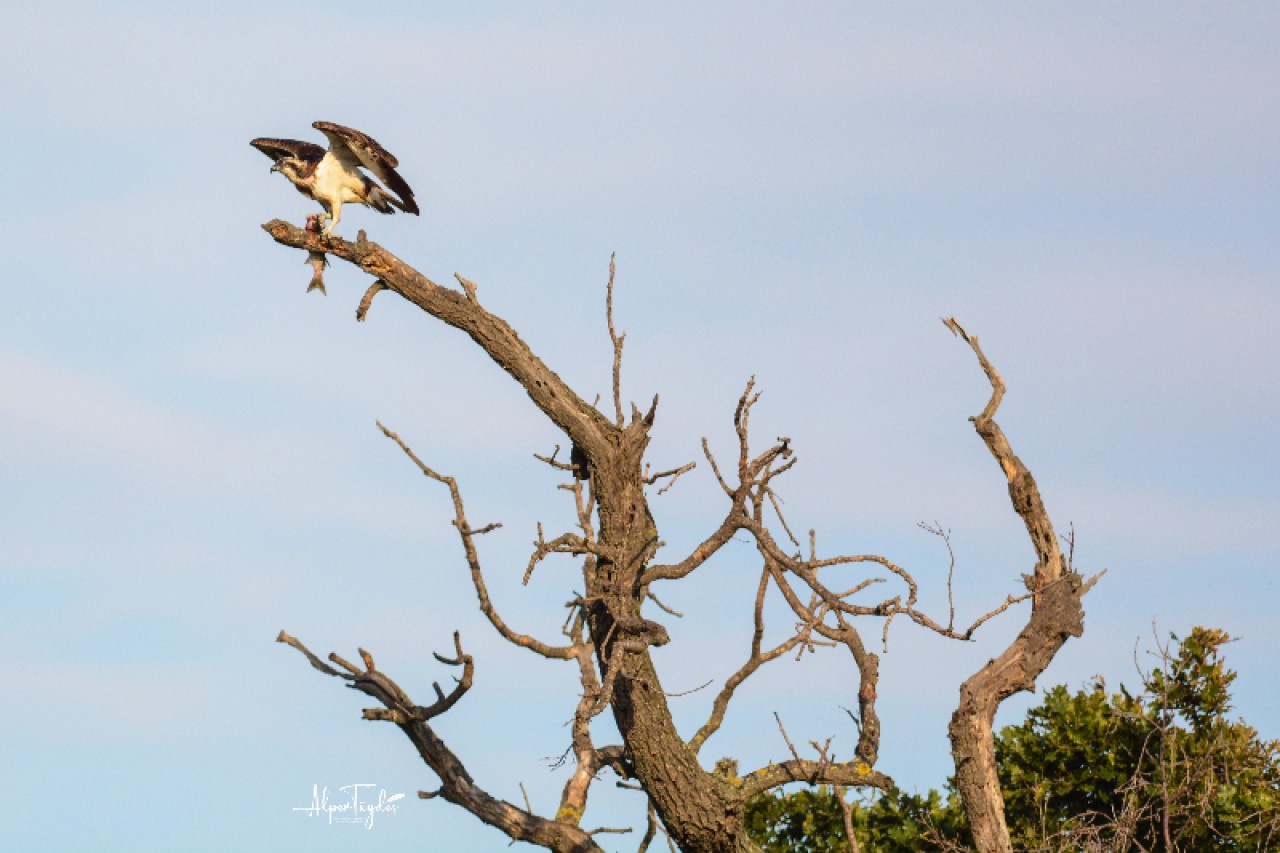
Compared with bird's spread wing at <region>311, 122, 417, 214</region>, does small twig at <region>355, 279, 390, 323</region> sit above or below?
below

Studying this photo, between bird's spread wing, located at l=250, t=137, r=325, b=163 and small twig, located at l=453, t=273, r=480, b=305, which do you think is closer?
small twig, located at l=453, t=273, r=480, b=305

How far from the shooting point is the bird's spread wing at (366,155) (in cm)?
1015

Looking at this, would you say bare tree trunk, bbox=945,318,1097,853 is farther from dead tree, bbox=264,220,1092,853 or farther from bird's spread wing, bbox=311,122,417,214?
bird's spread wing, bbox=311,122,417,214

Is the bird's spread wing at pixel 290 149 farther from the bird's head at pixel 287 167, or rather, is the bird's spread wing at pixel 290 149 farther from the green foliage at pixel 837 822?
the green foliage at pixel 837 822

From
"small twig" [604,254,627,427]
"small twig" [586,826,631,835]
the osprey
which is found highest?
the osprey

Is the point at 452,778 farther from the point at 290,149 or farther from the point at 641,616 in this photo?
the point at 290,149

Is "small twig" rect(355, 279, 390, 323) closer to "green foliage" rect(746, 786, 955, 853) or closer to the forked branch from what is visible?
the forked branch

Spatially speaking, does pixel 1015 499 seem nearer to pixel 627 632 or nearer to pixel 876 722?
pixel 876 722

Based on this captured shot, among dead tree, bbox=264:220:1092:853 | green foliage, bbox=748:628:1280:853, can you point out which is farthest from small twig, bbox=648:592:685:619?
green foliage, bbox=748:628:1280:853

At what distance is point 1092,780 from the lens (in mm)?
12250

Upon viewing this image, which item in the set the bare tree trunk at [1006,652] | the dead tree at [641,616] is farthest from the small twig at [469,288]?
the bare tree trunk at [1006,652]

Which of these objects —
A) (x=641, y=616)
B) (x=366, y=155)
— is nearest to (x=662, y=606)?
(x=641, y=616)

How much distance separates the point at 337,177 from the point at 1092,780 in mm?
8403

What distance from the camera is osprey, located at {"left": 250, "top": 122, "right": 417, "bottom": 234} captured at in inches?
417
